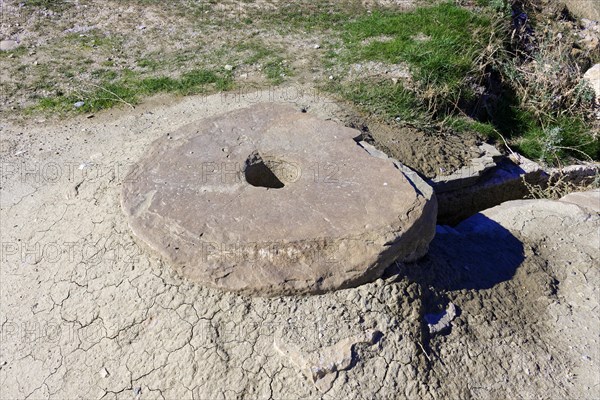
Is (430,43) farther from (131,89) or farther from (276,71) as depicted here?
(131,89)

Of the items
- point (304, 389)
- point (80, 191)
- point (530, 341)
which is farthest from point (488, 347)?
point (80, 191)

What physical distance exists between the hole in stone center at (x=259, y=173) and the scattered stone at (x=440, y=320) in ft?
3.88

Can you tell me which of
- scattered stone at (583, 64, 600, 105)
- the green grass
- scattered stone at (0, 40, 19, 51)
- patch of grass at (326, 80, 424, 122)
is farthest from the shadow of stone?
scattered stone at (0, 40, 19, 51)

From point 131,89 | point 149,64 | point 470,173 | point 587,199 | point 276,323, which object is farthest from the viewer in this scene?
point 149,64

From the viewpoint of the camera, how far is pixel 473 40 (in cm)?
556

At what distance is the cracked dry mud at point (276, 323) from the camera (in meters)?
2.47

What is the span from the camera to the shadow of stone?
9.53 feet

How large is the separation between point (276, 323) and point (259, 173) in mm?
1015

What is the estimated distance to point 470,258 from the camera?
326 cm

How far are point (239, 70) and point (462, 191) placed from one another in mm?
2686

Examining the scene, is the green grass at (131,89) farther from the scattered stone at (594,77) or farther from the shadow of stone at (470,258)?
the scattered stone at (594,77)

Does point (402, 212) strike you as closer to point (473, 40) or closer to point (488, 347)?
point (488, 347)

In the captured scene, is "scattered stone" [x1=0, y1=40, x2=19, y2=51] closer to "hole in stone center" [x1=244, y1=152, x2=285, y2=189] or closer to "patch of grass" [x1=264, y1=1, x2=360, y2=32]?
"patch of grass" [x1=264, y1=1, x2=360, y2=32]

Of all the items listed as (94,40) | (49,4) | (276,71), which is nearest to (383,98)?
(276,71)
